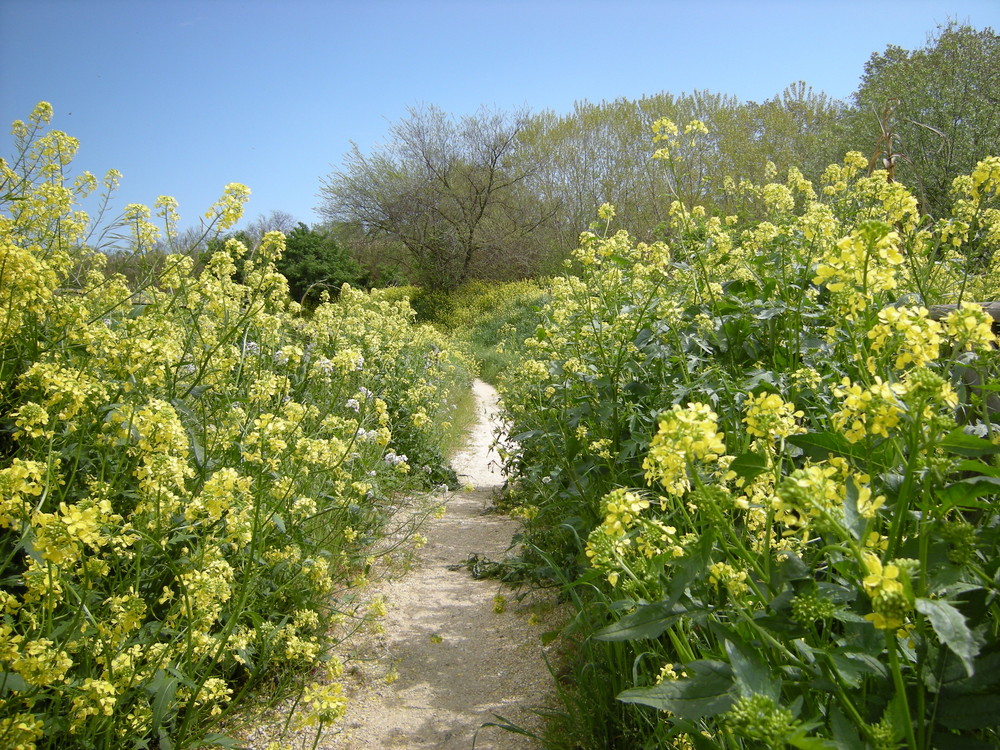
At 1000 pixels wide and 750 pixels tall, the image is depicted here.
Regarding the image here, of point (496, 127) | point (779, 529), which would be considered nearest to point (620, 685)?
point (779, 529)

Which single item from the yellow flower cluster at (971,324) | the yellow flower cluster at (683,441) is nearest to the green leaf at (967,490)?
the yellow flower cluster at (971,324)

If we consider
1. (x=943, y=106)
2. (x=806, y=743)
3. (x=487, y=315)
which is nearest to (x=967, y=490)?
(x=806, y=743)

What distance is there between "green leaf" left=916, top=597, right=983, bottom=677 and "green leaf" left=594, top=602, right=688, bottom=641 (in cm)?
39

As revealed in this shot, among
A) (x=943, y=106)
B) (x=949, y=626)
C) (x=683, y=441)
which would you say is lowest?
(x=949, y=626)

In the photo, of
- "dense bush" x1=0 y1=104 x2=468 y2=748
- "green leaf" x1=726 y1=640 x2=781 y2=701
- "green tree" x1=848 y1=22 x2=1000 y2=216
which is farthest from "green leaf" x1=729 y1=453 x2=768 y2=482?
"green tree" x1=848 y1=22 x2=1000 y2=216

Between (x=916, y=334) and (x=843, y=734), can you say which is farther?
(x=916, y=334)

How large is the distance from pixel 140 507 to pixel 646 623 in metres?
1.48

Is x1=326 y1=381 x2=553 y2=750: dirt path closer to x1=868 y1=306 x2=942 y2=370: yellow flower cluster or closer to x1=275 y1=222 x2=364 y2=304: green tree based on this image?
x1=868 y1=306 x2=942 y2=370: yellow flower cluster

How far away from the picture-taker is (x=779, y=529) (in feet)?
7.30

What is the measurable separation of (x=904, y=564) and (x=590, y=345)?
2.83m

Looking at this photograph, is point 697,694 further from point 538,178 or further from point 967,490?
point 538,178

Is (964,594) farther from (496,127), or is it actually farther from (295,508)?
(496,127)

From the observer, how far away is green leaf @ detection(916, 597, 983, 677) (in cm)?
89

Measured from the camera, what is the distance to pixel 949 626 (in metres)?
0.91
